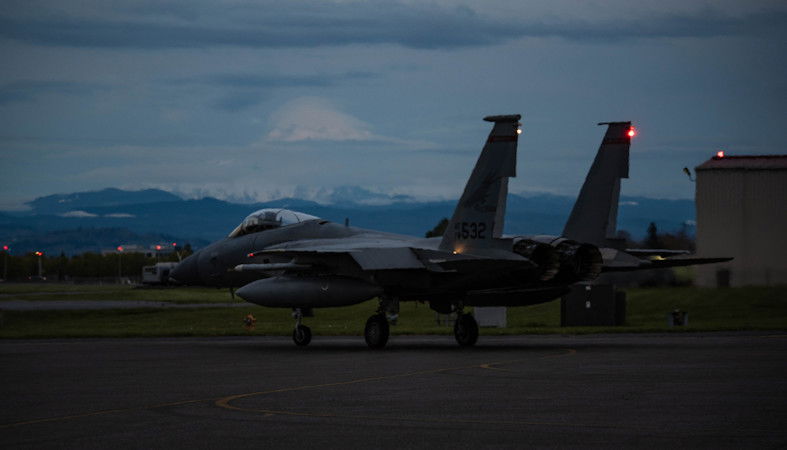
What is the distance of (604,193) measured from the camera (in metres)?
30.3

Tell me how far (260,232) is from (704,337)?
12319mm

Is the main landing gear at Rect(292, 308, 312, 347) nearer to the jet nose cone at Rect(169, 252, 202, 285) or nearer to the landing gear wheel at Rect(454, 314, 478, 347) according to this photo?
the landing gear wheel at Rect(454, 314, 478, 347)

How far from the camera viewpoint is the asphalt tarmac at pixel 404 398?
1251 cm

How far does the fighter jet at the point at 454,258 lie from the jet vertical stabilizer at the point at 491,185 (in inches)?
0.9

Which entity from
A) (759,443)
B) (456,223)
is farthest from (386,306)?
(759,443)

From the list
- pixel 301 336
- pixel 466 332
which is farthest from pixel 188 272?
pixel 466 332

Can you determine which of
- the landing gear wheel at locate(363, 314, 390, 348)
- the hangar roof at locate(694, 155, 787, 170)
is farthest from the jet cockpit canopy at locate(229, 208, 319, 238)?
the hangar roof at locate(694, 155, 787, 170)

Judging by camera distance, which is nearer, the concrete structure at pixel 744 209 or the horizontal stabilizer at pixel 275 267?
the horizontal stabilizer at pixel 275 267

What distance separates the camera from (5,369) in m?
22.9

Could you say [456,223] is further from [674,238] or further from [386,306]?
[674,238]

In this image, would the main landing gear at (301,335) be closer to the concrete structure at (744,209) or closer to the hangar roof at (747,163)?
the concrete structure at (744,209)

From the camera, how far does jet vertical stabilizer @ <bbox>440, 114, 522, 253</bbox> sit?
89.6ft

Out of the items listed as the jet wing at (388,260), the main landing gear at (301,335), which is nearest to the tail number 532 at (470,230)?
the jet wing at (388,260)

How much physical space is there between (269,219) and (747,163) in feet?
113
